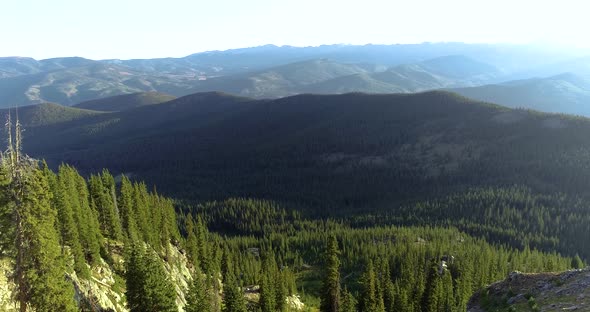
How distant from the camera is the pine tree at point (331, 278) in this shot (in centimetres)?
6150

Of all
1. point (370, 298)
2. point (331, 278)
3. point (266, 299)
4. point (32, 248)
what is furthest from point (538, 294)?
point (266, 299)

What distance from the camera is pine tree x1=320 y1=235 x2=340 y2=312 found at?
6150cm

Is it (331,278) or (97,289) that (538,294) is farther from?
(97,289)

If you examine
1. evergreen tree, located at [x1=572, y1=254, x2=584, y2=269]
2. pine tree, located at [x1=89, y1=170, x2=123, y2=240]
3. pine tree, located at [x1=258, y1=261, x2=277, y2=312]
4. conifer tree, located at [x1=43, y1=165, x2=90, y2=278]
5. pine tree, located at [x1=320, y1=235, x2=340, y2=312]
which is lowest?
evergreen tree, located at [x1=572, y1=254, x2=584, y2=269]

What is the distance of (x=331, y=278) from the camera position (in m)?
62.2

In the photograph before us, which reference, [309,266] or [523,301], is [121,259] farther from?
[309,266]

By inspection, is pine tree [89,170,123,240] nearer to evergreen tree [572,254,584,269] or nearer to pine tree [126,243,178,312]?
pine tree [126,243,178,312]

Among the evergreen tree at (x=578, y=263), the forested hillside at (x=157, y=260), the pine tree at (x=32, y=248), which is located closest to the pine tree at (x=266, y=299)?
the forested hillside at (x=157, y=260)

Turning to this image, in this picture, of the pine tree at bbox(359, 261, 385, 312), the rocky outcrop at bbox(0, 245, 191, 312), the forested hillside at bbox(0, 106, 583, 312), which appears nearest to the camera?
the forested hillside at bbox(0, 106, 583, 312)

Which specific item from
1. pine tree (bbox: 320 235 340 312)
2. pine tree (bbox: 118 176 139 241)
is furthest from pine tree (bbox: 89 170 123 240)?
pine tree (bbox: 320 235 340 312)

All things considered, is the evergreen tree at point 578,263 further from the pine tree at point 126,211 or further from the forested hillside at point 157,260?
the pine tree at point 126,211

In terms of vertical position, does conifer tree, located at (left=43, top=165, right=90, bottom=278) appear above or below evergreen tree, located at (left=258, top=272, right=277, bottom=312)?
above

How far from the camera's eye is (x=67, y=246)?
51469 mm


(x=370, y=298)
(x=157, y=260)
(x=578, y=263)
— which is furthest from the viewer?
(x=578, y=263)
